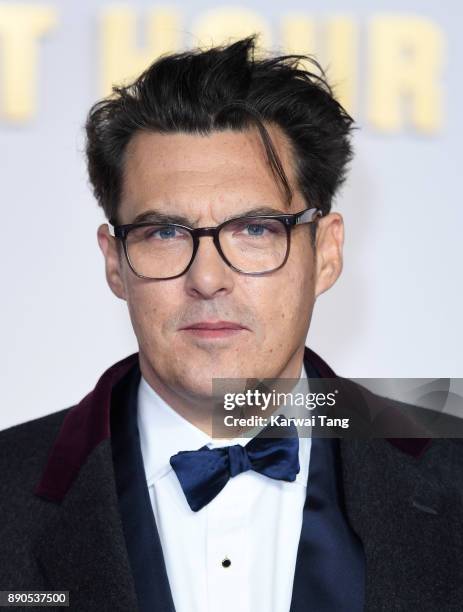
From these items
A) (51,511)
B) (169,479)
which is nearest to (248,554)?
(169,479)

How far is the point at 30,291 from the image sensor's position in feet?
10.3

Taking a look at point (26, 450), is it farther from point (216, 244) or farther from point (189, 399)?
point (216, 244)

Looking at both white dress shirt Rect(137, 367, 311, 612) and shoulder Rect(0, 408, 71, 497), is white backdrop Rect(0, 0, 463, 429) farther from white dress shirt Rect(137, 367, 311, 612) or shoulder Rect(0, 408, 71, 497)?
white dress shirt Rect(137, 367, 311, 612)

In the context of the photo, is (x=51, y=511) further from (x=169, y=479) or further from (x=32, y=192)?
(x=32, y=192)

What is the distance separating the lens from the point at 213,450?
7.48 ft

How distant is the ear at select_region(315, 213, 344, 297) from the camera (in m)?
2.51

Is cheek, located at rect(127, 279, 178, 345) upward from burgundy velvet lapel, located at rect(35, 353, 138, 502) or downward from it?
upward

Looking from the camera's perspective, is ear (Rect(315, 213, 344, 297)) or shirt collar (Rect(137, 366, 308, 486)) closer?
shirt collar (Rect(137, 366, 308, 486))

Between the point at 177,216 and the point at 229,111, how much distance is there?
273mm

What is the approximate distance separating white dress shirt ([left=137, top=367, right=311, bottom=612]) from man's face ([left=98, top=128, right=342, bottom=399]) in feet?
0.43

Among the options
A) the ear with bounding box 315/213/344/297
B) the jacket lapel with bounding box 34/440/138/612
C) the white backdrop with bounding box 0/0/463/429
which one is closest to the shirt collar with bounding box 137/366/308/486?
the jacket lapel with bounding box 34/440/138/612

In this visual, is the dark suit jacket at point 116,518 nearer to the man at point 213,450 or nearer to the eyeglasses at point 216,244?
the man at point 213,450

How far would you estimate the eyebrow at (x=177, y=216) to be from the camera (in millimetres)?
2281

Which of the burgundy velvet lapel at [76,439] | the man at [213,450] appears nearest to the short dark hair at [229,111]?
the man at [213,450]
